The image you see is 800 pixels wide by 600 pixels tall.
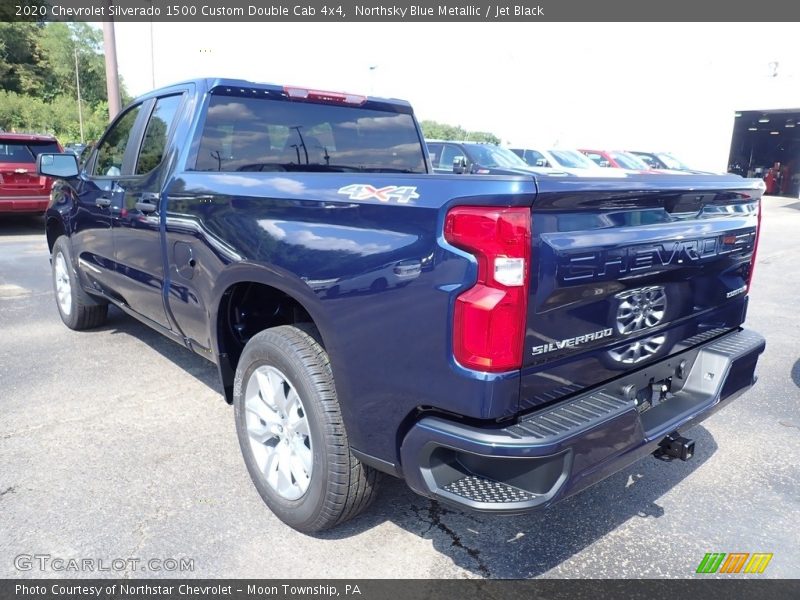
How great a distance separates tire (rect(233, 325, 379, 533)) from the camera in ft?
7.87

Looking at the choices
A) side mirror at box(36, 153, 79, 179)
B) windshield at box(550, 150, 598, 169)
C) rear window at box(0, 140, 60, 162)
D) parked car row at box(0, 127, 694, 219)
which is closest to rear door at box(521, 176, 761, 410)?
parked car row at box(0, 127, 694, 219)

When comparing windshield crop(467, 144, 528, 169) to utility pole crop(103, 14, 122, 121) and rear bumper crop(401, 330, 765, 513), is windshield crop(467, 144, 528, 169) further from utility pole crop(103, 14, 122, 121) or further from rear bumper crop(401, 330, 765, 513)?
rear bumper crop(401, 330, 765, 513)

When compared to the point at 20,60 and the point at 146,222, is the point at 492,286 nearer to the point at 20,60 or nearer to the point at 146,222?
the point at 146,222

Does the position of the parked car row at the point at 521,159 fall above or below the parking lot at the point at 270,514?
above

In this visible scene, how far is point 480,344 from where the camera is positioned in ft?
6.22

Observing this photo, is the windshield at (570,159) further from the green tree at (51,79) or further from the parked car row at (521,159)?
the green tree at (51,79)

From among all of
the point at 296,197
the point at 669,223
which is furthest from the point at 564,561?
the point at 296,197

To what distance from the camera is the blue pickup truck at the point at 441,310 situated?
191 centimetres

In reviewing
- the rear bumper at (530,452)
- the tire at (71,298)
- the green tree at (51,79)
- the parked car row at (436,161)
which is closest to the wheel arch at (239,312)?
the rear bumper at (530,452)

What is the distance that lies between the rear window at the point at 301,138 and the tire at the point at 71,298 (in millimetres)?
2425

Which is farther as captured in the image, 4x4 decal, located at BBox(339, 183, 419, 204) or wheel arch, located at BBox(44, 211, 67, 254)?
wheel arch, located at BBox(44, 211, 67, 254)

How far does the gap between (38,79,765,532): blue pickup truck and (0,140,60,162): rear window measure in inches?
358

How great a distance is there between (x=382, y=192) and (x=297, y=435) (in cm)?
112

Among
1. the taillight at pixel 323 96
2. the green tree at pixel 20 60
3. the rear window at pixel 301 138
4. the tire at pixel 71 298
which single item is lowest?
the tire at pixel 71 298
